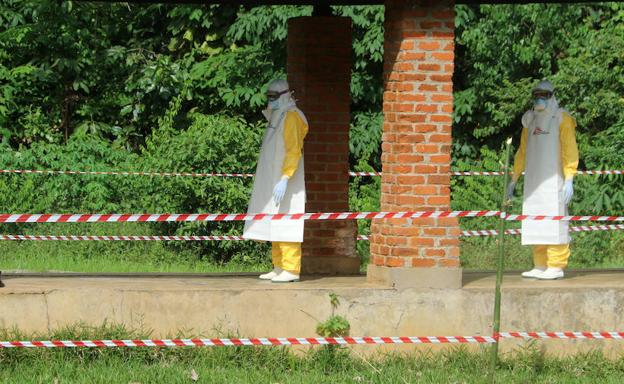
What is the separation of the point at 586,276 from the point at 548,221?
0.74 meters

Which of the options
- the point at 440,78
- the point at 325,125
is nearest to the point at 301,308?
the point at 440,78

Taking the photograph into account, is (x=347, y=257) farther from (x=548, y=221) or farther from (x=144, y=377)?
(x=144, y=377)

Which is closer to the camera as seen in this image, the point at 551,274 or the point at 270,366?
the point at 270,366

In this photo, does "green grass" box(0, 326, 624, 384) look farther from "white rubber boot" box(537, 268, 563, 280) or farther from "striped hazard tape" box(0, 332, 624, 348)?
"white rubber boot" box(537, 268, 563, 280)

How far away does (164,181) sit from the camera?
58.5 ft

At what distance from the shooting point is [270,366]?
10422 millimetres

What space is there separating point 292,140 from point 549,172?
2.28 meters

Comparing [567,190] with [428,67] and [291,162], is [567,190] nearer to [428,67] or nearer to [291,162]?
[428,67]

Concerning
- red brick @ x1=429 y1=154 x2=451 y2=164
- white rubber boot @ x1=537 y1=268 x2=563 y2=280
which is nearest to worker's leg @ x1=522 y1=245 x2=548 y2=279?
white rubber boot @ x1=537 y1=268 x2=563 y2=280

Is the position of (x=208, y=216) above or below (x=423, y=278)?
above

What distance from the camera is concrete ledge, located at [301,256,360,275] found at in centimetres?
1283

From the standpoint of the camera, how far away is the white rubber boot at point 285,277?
11688mm

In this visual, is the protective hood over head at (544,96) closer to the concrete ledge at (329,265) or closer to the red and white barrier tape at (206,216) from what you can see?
the red and white barrier tape at (206,216)

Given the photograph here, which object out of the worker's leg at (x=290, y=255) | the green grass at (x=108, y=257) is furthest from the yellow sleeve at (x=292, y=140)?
the green grass at (x=108, y=257)
